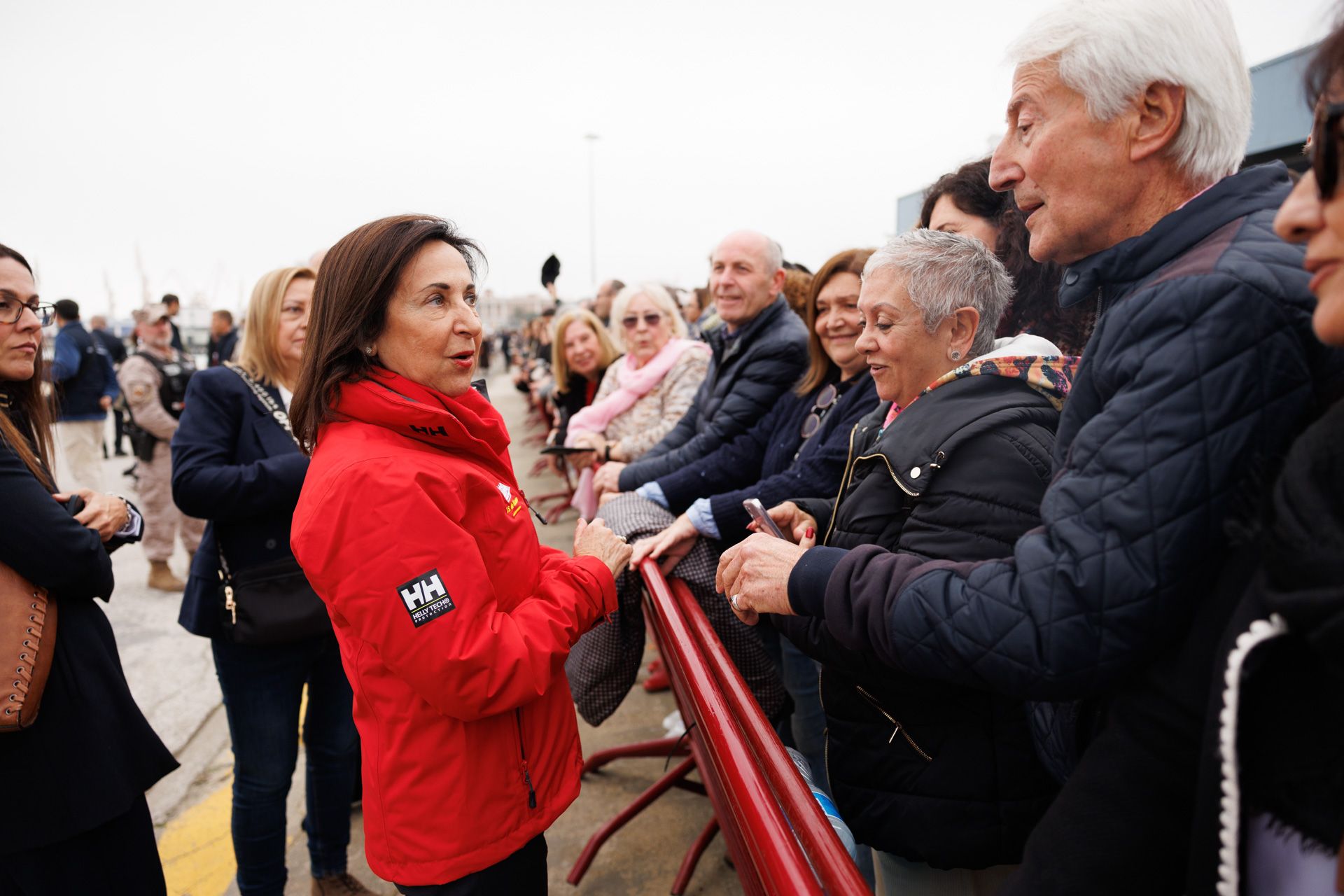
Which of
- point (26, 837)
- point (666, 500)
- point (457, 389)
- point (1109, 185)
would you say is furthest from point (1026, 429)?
point (26, 837)

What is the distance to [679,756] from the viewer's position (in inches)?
143

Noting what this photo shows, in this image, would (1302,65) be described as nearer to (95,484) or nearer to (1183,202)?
(1183,202)

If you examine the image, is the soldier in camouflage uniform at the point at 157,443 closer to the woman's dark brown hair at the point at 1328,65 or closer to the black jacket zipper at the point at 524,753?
the black jacket zipper at the point at 524,753

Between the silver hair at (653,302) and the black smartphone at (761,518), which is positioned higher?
the black smartphone at (761,518)

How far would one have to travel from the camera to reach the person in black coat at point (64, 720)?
6.04 feet

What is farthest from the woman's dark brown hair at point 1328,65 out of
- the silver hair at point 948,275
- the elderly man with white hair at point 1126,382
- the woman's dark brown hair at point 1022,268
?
the woman's dark brown hair at point 1022,268

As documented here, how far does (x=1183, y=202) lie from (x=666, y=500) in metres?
2.33

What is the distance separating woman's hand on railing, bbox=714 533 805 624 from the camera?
4.85ft

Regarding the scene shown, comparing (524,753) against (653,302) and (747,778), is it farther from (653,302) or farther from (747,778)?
(653,302)

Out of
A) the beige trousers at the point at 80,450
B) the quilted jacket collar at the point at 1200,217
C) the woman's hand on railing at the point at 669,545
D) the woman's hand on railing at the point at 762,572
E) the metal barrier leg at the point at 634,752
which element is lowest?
the beige trousers at the point at 80,450

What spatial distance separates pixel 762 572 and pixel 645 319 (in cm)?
352

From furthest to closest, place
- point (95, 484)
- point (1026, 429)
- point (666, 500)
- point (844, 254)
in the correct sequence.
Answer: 1. point (95, 484)
2. point (666, 500)
3. point (844, 254)
4. point (1026, 429)

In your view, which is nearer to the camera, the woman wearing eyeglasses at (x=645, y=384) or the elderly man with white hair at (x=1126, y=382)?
the elderly man with white hair at (x=1126, y=382)

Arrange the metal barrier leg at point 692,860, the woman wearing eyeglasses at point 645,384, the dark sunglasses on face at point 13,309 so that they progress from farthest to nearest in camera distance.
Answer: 1. the woman wearing eyeglasses at point 645,384
2. the metal barrier leg at point 692,860
3. the dark sunglasses on face at point 13,309
